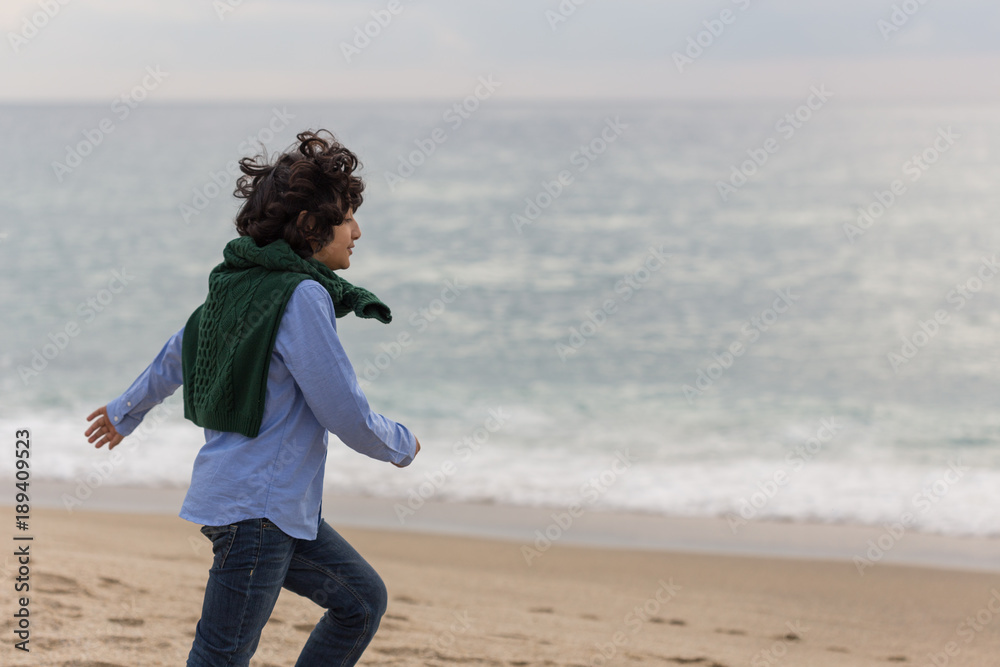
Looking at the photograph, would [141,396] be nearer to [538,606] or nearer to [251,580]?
[251,580]

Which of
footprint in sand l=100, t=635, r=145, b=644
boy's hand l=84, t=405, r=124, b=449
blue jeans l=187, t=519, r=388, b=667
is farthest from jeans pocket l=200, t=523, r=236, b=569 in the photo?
footprint in sand l=100, t=635, r=145, b=644

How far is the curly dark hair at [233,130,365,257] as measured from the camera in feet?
6.27

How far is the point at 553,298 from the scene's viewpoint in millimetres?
15078

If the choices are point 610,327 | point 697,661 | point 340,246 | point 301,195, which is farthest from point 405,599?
point 610,327

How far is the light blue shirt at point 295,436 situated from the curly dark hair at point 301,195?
172 mm

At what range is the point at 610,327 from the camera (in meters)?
13.2

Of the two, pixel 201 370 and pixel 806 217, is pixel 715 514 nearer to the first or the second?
pixel 201 370

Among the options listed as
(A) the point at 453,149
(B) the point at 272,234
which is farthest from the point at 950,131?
(B) the point at 272,234

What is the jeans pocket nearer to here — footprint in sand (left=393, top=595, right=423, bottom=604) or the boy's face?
the boy's face

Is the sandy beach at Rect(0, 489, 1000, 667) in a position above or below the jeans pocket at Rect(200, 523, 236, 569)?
above

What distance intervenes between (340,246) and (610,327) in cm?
1132

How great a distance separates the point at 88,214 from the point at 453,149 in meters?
17.8

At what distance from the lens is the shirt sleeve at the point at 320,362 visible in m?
1.81

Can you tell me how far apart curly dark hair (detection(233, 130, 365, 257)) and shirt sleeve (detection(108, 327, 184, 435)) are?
37 centimetres
